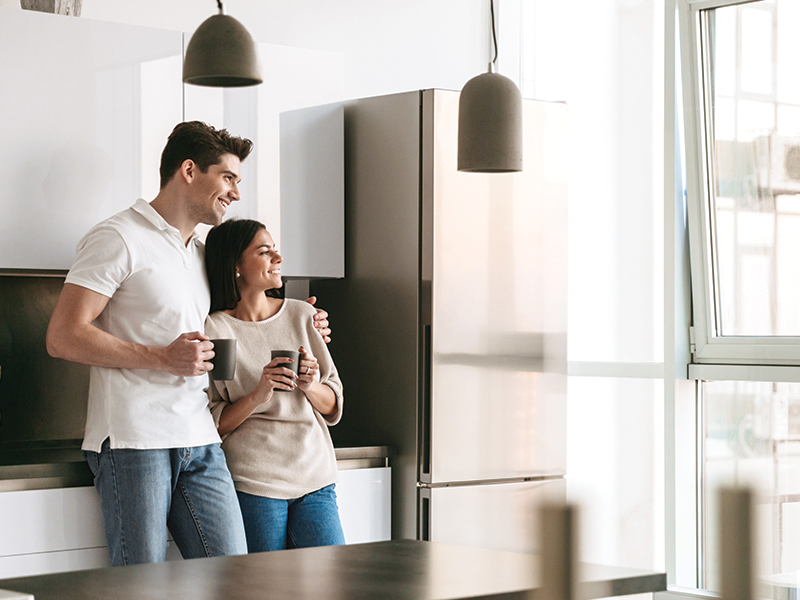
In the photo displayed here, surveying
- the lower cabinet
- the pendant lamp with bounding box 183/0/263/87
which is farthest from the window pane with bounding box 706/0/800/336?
the pendant lamp with bounding box 183/0/263/87

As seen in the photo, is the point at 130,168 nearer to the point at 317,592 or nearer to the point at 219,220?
the point at 219,220

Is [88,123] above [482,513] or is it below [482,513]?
above

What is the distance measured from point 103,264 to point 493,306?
124 cm

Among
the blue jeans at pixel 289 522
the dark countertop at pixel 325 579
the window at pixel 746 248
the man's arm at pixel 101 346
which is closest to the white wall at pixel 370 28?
the window at pixel 746 248

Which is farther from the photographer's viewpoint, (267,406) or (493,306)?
(493,306)

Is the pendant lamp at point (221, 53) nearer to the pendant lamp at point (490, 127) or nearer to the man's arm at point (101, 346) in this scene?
the pendant lamp at point (490, 127)

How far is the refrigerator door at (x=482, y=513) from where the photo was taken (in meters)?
3.04

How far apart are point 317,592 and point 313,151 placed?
6.83ft

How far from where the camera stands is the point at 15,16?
273 centimetres

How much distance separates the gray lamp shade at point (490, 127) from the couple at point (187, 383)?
0.84 meters

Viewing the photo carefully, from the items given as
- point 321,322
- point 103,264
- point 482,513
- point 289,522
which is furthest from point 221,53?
point 482,513

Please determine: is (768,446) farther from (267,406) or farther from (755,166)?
(267,406)

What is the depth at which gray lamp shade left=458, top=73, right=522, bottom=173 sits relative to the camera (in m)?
1.85

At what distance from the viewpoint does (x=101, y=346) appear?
7.63ft
